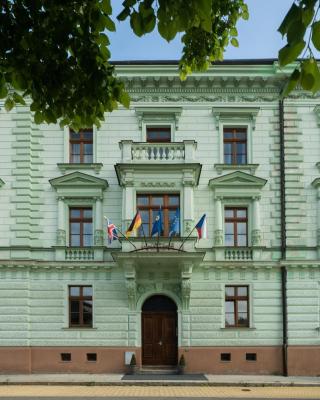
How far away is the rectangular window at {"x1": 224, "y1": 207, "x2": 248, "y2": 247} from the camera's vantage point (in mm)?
25750

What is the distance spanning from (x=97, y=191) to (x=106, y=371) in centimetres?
713

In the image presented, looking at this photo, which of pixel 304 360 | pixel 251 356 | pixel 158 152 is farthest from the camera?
pixel 158 152

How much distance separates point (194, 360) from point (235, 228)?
552 centimetres

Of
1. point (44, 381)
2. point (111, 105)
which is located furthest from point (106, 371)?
point (111, 105)

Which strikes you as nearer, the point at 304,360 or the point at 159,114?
the point at 304,360

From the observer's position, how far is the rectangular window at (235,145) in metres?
26.4

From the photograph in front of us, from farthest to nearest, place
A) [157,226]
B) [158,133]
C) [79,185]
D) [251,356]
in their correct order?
[158,133], [79,185], [251,356], [157,226]

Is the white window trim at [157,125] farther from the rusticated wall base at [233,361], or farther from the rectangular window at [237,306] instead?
the rusticated wall base at [233,361]

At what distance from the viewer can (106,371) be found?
2464 centimetres

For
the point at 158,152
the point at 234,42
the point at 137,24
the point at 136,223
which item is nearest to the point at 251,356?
the point at 136,223

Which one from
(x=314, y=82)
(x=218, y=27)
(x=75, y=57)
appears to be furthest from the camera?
(x=218, y=27)

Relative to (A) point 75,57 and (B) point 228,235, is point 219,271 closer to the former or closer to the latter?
(B) point 228,235

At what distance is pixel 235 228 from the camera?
25812 millimetres

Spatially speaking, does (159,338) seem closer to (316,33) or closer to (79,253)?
(79,253)
